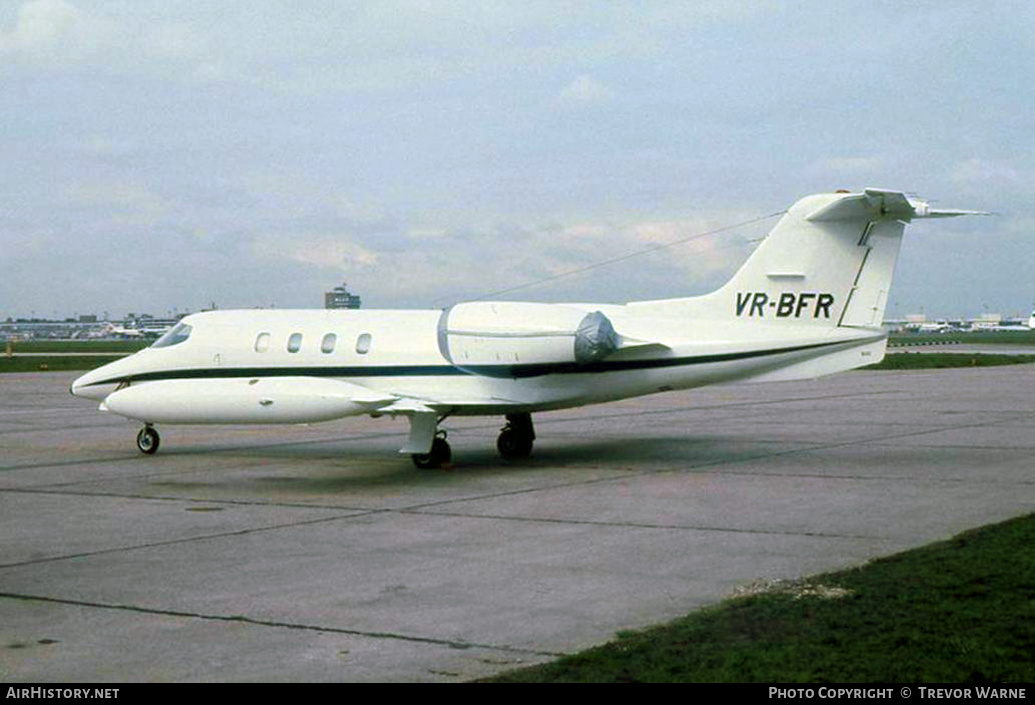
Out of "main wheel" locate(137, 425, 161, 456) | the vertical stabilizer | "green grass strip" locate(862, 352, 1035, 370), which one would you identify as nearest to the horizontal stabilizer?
the vertical stabilizer

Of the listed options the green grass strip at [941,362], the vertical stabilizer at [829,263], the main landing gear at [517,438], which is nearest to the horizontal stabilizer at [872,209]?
the vertical stabilizer at [829,263]

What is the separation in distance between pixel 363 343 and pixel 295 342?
52.2 inches

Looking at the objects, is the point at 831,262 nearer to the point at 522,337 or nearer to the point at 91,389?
the point at 522,337

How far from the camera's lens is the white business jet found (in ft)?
62.1

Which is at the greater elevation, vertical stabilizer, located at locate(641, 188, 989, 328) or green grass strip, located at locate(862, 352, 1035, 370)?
vertical stabilizer, located at locate(641, 188, 989, 328)

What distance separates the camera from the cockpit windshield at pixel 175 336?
22569 mm

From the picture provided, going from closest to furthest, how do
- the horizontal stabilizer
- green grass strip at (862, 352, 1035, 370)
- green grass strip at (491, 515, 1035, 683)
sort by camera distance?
green grass strip at (491, 515, 1035, 683)
the horizontal stabilizer
green grass strip at (862, 352, 1035, 370)

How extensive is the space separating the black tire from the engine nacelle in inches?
80.3

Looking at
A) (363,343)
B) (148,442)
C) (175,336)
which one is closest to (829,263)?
(363,343)

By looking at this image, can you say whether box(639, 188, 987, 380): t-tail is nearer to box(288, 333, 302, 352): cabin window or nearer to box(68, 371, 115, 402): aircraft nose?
box(288, 333, 302, 352): cabin window

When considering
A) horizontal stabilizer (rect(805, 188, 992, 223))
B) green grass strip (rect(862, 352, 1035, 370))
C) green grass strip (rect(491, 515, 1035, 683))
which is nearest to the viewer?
green grass strip (rect(491, 515, 1035, 683))

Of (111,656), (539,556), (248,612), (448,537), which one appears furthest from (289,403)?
(111,656)

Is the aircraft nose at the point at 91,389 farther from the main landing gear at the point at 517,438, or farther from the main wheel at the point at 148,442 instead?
the main landing gear at the point at 517,438
